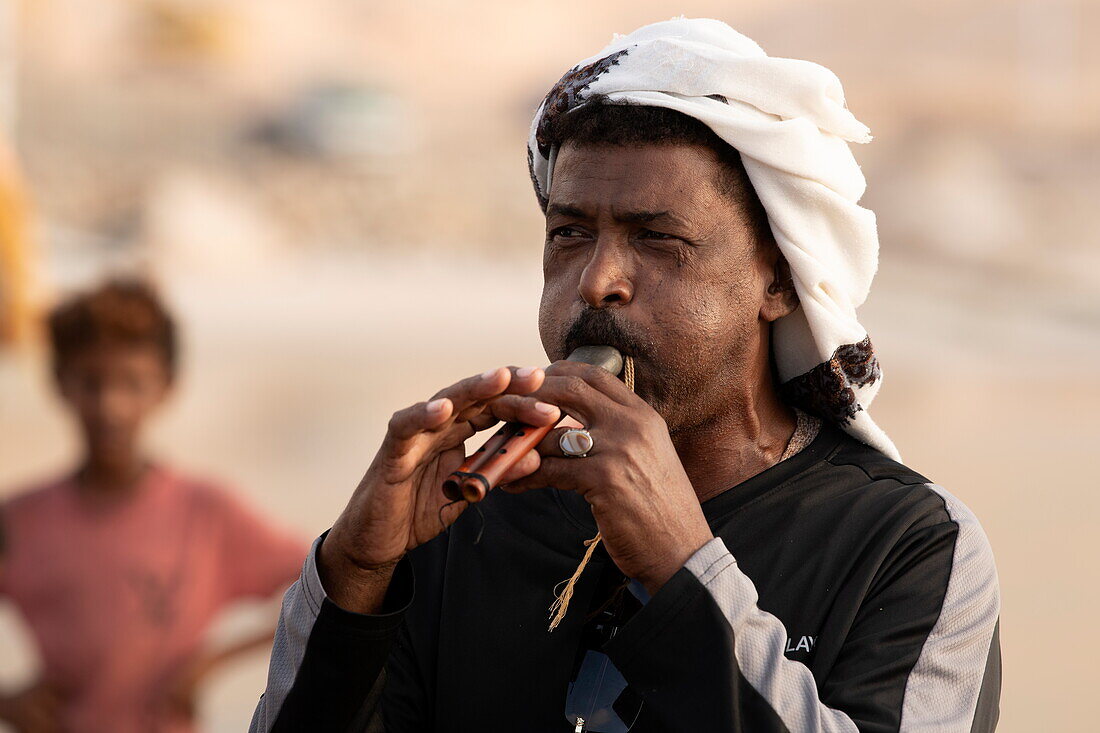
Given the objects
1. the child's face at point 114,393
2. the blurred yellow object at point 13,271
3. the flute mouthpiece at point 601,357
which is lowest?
the blurred yellow object at point 13,271

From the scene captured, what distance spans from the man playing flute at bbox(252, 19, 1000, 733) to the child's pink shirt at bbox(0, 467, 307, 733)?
319 cm

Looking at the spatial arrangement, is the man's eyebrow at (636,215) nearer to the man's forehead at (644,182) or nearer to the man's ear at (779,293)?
the man's forehead at (644,182)

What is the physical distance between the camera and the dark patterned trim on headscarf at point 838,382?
2562 millimetres

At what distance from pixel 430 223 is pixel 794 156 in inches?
608

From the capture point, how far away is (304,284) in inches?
618

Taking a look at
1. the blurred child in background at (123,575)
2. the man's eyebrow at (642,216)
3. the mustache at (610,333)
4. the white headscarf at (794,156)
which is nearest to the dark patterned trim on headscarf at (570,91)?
the white headscarf at (794,156)

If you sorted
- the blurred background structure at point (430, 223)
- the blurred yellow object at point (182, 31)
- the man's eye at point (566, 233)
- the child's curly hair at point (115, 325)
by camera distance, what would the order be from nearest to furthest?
the man's eye at point (566, 233), the child's curly hair at point (115, 325), the blurred background structure at point (430, 223), the blurred yellow object at point (182, 31)

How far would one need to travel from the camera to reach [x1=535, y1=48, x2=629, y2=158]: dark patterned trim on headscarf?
2.58m

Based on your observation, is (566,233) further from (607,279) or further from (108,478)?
(108,478)

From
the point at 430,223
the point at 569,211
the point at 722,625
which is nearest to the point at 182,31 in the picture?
the point at 430,223

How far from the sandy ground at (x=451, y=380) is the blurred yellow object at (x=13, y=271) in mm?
345

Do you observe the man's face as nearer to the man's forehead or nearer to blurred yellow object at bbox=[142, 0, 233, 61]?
the man's forehead

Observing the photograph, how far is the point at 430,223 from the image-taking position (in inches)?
699

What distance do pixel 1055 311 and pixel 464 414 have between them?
15.6 m
